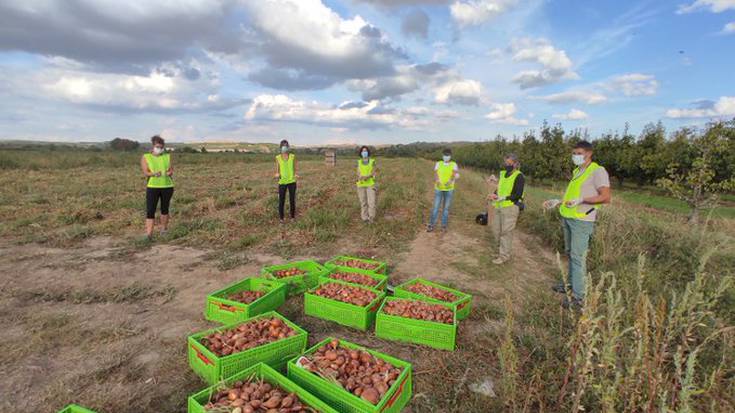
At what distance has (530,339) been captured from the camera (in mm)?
3377

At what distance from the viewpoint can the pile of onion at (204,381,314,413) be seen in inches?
81.7

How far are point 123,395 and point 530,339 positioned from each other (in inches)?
142

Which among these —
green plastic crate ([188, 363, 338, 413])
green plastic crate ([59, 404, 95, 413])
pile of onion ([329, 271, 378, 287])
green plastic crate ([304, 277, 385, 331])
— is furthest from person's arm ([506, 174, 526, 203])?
green plastic crate ([59, 404, 95, 413])

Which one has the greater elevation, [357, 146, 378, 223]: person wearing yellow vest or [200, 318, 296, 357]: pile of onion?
[357, 146, 378, 223]: person wearing yellow vest

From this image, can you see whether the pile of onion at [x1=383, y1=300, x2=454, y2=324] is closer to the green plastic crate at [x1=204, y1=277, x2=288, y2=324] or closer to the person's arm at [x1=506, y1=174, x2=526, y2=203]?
the green plastic crate at [x1=204, y1=277, x2=288, y2=324]

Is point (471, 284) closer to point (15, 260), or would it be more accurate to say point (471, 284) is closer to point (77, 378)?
point (77, 378)

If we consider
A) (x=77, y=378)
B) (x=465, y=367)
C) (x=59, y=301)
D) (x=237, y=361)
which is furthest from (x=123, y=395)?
(x=465, y=367)

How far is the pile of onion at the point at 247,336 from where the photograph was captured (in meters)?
2.84

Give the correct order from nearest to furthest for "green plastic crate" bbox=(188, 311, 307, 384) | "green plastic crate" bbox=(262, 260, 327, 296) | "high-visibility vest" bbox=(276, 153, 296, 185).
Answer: "green plastic crate" bbox=(188, 311, 307, 384) < "green plastic crate" bbox=(262, 260, 327, 296) < "high-visibility vest" bbox=(276, 153, 296, 185)

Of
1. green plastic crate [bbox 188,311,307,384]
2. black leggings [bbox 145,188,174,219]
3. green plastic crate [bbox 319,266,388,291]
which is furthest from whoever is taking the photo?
black leggings [bbox 145,188,174,219]

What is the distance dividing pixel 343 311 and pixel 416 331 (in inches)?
32.8

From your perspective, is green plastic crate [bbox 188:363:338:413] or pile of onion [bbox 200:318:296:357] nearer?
green plastic crate [bbox 188:363:338:413]

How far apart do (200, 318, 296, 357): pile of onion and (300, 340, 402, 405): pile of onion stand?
0.48m

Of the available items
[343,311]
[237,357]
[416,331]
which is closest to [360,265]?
[343,311]
